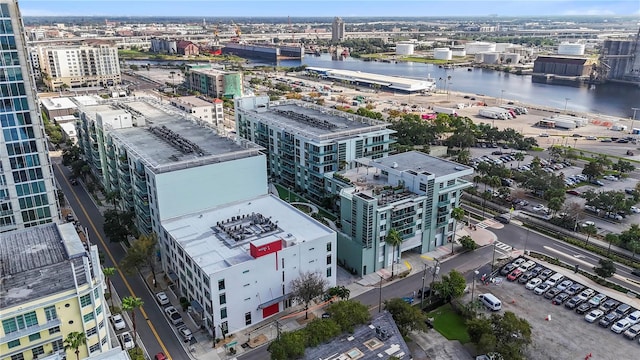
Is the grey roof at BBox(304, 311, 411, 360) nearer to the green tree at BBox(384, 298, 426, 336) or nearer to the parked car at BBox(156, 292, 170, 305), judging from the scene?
the green tree at BBox(384, 298, 426, 336)

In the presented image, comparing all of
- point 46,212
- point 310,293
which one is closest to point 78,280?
point 310,293

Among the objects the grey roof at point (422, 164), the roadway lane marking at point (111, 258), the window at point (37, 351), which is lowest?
the roadway lane marking at point (111, 258)

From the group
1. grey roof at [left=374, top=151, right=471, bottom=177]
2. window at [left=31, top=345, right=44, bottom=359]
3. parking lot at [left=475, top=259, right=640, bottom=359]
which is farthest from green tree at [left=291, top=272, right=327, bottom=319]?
window at [left=31, top=345, right=44, bottom=359]

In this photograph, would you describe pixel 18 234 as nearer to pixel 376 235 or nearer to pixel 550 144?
pixel 376 235

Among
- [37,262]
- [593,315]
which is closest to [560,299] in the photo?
[593,315]

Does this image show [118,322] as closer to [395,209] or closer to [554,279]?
[395,209]

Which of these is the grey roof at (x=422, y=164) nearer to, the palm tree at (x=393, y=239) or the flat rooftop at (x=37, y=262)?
the palm tree at (x=393, y=239)

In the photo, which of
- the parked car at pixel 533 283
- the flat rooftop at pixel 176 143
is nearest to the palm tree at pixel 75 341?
the flat rooftop at pixel 176 143
